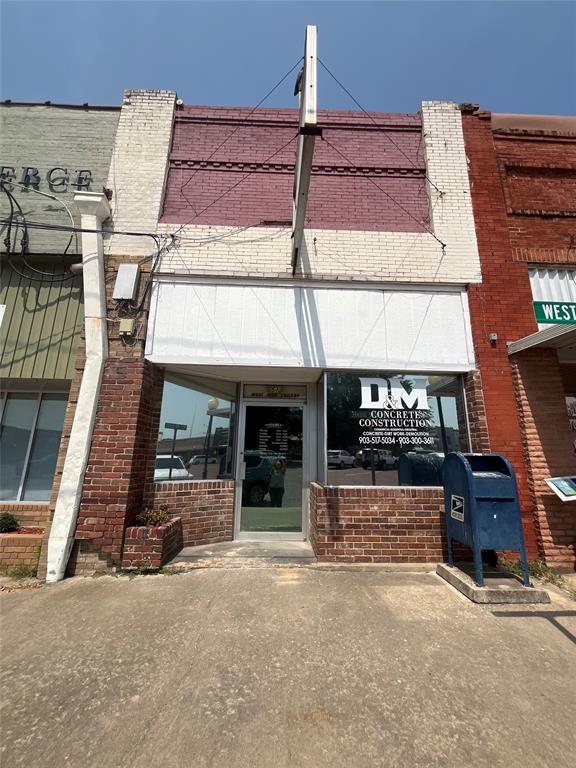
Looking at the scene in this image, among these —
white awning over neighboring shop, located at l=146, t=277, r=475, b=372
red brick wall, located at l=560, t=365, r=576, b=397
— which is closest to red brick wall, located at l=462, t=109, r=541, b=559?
white awning over neighboring shop, located at l=146, t=277, r=475, b=372

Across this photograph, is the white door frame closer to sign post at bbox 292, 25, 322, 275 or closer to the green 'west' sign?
sign post at bbox 292, 25, 322, 275

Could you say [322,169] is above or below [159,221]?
above

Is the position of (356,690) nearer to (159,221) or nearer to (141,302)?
(141,302)

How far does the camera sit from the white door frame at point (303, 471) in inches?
221

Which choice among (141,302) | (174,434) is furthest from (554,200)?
(174,434)

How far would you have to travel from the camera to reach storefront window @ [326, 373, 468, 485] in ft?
16.4

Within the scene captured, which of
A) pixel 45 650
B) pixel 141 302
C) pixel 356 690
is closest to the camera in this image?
pixel 356 690

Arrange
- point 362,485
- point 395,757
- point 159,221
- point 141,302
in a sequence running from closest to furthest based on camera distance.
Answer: point 395,757
point 362,485
point 141,302
point 159,221

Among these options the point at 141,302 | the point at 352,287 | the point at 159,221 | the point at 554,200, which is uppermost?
the point at 554,200

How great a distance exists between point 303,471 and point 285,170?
5.44m

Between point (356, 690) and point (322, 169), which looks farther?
point (322, 169)

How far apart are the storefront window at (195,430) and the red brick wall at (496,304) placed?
4.15m

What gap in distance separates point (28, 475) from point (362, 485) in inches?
208

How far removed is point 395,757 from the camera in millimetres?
1835
